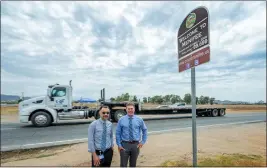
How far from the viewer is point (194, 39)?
3361 mm

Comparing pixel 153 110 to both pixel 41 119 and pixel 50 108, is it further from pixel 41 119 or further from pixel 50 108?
pixel 41 119

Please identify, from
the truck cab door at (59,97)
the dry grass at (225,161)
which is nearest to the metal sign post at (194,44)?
the dry grass at (225,161)

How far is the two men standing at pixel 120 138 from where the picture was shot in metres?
3.31

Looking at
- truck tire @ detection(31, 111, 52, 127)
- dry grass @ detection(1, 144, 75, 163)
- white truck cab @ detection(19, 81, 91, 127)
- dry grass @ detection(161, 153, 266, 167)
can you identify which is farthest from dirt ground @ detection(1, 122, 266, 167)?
white truck cab @ detection(19, 81, 91, 127)

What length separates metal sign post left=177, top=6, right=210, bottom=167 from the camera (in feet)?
10.3

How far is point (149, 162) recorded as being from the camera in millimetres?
5340

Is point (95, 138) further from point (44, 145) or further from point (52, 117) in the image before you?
point (52, 117)

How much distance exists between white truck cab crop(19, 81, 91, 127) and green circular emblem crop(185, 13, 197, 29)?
38.7 feet

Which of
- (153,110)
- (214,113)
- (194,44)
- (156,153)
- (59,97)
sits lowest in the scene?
(214,113)

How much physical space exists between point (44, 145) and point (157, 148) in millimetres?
4242

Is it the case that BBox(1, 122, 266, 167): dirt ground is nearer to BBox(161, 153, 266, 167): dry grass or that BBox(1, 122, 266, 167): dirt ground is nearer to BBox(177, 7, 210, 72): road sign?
BBox(161, 153, 266, 167): dry grass

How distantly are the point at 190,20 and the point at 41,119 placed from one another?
1198 cm

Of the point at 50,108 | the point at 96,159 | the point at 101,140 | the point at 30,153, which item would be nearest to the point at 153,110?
the point at 50,108

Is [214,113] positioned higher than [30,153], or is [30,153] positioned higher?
[30,153]
